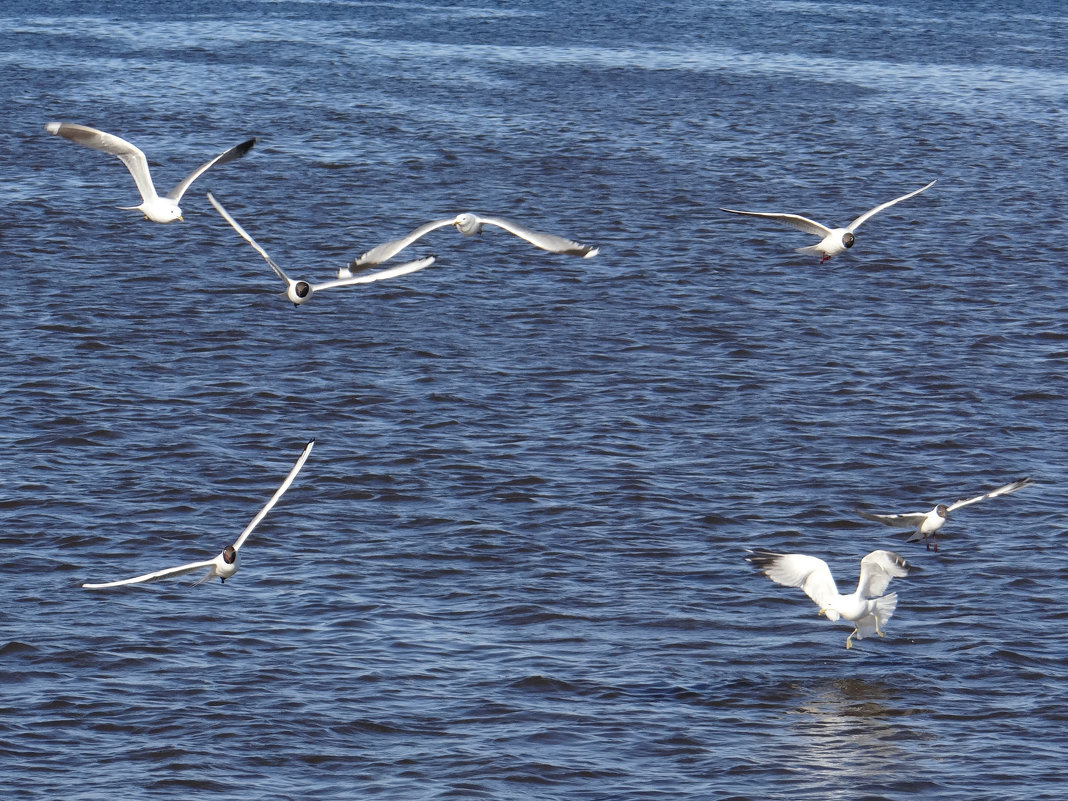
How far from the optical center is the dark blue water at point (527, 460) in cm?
1905

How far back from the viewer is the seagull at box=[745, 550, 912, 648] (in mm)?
19266

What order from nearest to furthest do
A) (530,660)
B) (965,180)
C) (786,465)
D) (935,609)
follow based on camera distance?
(530,660) < (935,609) < (786,465) < (965,180)

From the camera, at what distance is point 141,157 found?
22.5 metres

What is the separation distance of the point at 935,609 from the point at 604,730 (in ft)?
18.0

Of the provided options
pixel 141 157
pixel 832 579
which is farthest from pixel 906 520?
pixel 141 157

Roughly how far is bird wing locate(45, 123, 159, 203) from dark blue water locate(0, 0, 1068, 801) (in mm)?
4688

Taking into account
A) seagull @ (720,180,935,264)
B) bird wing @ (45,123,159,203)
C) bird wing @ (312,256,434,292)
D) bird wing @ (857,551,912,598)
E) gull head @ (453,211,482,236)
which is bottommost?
bird wing @ (857,551,912,598)

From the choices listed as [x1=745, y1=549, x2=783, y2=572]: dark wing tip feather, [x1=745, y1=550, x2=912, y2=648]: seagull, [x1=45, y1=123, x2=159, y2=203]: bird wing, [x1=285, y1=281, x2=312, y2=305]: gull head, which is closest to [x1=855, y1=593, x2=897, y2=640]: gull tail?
[x1=745, y1=550, x2=912, y2=648]: seagull

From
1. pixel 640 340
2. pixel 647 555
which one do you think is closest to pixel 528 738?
pixel 647 555

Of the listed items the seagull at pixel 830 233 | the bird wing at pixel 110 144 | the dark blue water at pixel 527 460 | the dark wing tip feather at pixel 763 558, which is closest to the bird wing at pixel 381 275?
the bird wing at pixel 110 144

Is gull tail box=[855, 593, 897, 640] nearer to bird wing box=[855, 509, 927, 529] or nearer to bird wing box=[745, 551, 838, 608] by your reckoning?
bird wing box=[745, 551, 838, 608]

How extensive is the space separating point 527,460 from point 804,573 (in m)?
7.94

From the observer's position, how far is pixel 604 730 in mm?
19188

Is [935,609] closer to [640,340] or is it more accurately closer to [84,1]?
[640,340]
